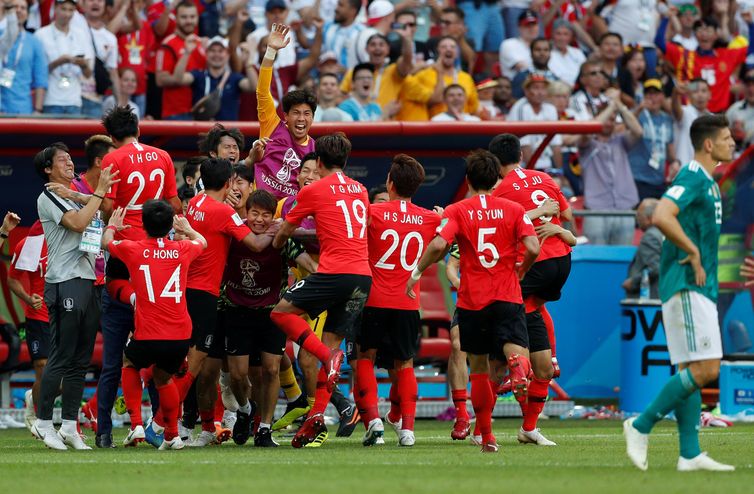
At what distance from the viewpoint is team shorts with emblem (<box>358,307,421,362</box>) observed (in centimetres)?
1118

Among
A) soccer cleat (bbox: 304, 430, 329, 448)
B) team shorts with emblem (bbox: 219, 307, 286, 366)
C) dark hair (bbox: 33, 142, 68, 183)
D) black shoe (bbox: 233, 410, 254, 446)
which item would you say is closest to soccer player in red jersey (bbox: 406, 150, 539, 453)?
soccer cleat (bbox: 304, 430, 329, 448)

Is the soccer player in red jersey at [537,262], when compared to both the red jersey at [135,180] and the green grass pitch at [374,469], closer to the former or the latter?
the green grass pitch at [374,469]

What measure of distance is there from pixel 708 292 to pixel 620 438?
13.0 feet

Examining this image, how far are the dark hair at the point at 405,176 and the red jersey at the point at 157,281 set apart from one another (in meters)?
1.69

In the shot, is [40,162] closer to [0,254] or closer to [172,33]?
[0,254]

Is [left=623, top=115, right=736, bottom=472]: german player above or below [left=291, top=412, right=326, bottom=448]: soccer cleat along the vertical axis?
above

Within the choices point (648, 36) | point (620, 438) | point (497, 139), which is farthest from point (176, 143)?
point (648, 36)

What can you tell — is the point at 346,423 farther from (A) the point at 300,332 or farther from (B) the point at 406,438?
(A) the point at 300,332

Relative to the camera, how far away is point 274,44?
11914 millimetres

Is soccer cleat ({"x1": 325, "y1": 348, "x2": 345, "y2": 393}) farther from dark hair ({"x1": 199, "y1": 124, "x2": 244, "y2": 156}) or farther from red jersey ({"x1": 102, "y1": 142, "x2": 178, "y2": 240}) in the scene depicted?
dark hair ({"x1": 199, "y1": 124, "x2": 244, "y2": 156})

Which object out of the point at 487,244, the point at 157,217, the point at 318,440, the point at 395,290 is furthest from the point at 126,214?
the point at 487,244

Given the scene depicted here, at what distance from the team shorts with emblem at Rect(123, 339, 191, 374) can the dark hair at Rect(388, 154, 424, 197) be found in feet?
6.63

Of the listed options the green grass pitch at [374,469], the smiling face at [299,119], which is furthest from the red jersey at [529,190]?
the green grass pitch at [374,469]

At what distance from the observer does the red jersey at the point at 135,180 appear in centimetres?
1108
